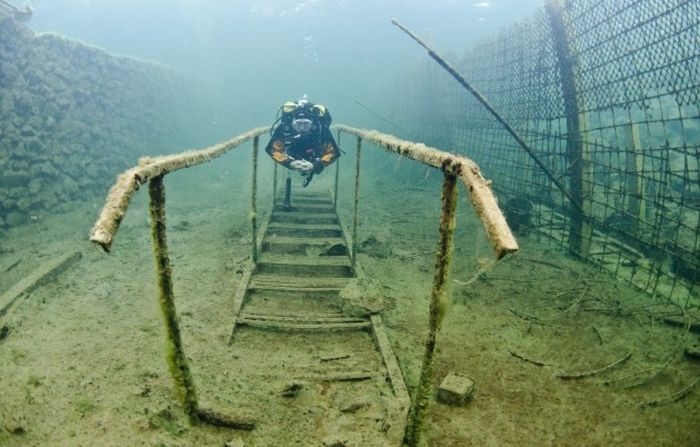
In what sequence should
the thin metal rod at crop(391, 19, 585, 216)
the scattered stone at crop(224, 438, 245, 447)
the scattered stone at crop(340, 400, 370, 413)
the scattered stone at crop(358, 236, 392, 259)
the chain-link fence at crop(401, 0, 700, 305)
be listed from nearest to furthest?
the scattered stone at crop(224, 438, 245, 447)
the scattered stone at crop(340, 400, 370, 413)
the thin metal rod at crop(391, 19, 585, 216)
the chain-link fence at crop(401, 0, 700, 305)
the scattered stone at crop(358, 236, 392, 259)

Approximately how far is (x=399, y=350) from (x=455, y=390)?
0.73 metres

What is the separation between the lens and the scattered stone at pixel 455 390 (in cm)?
288

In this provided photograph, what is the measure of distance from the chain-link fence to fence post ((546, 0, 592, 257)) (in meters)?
0.01

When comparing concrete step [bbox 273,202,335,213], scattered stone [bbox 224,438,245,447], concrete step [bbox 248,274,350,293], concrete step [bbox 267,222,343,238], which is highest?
concrete step [bbox 273,202,335,213]

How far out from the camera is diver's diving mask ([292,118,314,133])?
664 centimetres

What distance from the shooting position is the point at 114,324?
3.78 metres

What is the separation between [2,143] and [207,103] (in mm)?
15089

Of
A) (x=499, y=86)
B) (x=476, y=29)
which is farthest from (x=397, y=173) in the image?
(x=476, y=29)

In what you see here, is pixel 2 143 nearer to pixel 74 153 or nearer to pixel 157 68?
pixel 74 153

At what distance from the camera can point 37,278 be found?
4.52 metres

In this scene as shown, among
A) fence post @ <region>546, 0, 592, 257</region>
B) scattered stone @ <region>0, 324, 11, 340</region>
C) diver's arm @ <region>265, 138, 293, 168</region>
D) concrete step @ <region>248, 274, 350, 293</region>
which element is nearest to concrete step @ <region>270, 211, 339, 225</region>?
diver's arm @ <region>265, 138, 293, 168</region>

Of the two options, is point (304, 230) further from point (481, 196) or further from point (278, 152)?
point (481, 196)

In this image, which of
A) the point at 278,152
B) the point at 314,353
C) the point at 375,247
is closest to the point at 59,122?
the point at 278,152

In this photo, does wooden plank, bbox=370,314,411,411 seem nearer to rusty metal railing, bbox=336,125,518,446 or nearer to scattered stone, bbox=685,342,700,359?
rusty metal railing, bbox=336,125,518,446
